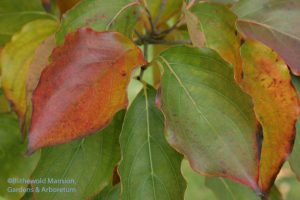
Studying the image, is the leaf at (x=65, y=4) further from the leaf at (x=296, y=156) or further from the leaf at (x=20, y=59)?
the leaf at (x=296, y=156)

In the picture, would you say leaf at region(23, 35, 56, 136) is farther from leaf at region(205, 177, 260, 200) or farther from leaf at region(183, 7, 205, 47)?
leaf at region(205, 177, 260, 200)

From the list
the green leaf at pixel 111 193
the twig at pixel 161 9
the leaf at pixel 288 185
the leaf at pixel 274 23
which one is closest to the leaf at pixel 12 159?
the green leaf at pixel 111 193

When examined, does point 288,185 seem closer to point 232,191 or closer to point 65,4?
point 232,191

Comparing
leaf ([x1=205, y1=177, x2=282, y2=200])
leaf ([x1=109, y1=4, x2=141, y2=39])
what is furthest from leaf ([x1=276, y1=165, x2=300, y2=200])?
leaf ([x1=109, y1=4, x2=141, y2=39])

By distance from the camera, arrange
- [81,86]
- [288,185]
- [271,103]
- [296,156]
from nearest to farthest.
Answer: [81,86]
[271,103]
[296,156]
[288,185]

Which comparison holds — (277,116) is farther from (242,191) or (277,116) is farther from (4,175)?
(4,175)

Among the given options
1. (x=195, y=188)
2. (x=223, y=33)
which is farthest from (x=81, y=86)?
(x=195, y=188)
